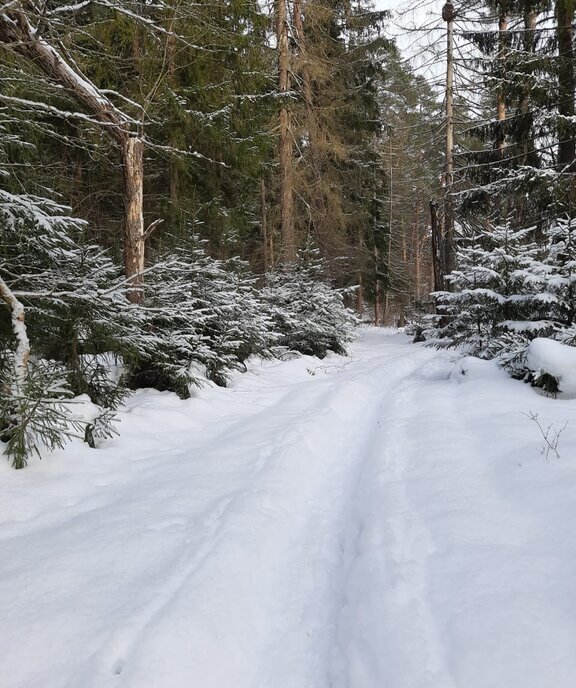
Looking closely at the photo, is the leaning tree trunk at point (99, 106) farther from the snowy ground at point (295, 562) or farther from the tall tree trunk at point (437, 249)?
the tall tree trunk at point (437, 249)

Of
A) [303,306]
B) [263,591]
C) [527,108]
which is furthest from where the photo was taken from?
[303,306]

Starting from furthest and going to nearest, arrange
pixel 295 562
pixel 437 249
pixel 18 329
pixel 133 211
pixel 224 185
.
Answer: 1. pixel 437 249
2. pixel 224 185
3. pixel 133 211
4. pixel 18 329
5. pixel 295 562

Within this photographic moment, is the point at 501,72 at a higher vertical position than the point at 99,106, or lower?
higher

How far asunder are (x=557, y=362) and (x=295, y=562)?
15.7ft

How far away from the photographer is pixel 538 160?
12.3m

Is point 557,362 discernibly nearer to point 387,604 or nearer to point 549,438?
point 549,438

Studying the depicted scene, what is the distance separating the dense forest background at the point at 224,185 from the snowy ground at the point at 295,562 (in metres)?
1.04

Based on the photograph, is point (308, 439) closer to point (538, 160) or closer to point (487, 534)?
point (487, 534)

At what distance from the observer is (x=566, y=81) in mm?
10055

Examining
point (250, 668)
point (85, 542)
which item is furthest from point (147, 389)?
point (250, 668)

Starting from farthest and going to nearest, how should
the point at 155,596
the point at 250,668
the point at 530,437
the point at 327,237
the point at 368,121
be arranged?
the point at 368,121 < the point at 327,237 < the point at 530,437 < the point at 155,596 < the point at 250,668

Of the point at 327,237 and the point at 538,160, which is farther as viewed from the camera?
the point at 327,237

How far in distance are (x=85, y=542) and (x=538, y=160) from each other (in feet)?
48.2

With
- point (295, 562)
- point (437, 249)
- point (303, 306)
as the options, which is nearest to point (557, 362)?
point (295, 562)
